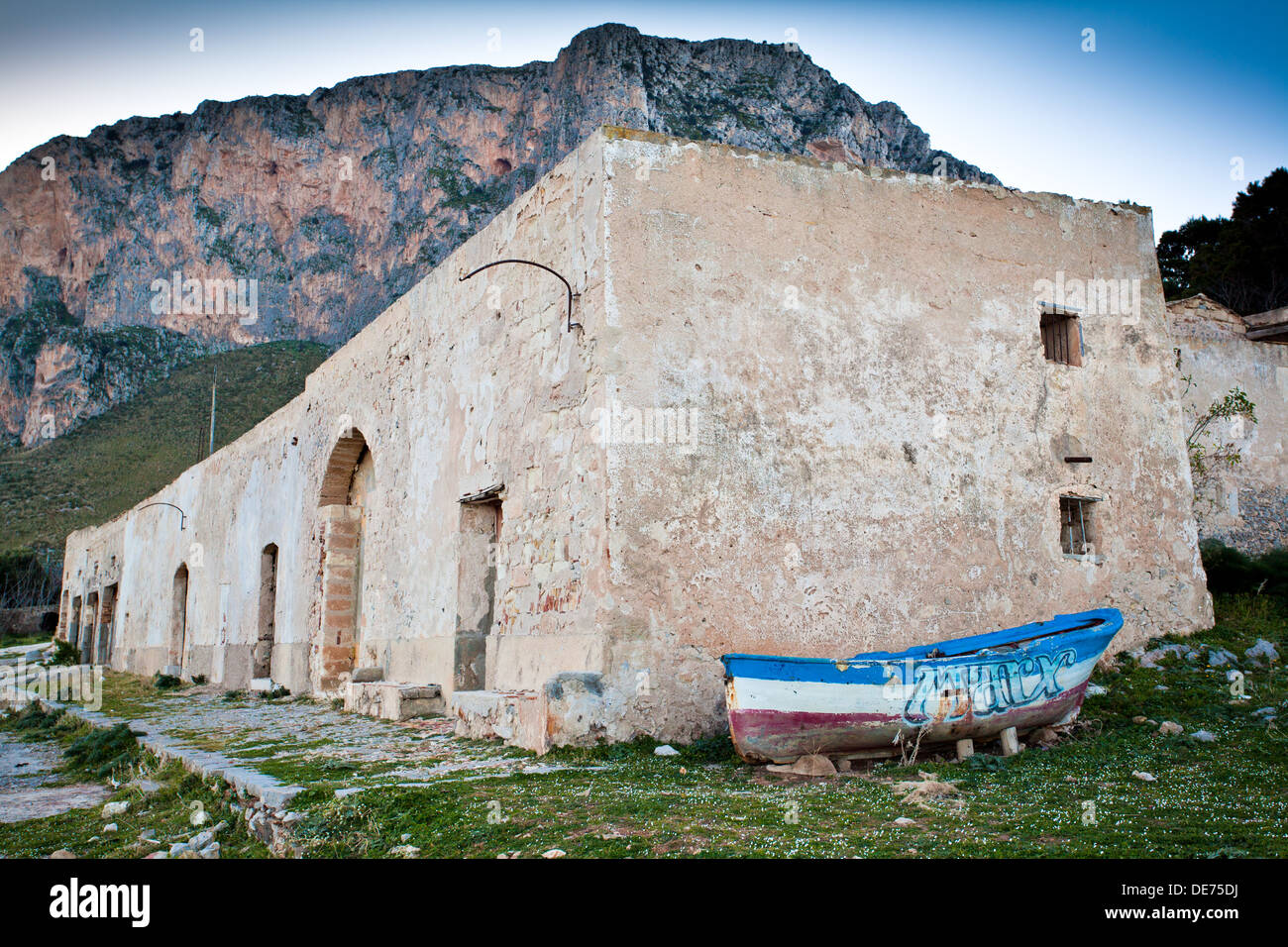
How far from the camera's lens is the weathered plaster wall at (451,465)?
7680mm

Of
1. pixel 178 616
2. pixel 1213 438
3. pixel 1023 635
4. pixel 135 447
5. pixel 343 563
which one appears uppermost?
pixel 135 447

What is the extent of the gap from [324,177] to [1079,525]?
8437cm

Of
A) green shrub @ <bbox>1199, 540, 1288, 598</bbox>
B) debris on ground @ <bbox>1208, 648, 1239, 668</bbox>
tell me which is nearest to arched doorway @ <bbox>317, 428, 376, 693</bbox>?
debris on ground @ <bbox>1208, 648, 1239, 668</bbox>

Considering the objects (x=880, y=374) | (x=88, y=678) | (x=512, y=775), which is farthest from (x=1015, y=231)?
(x=88, y=678)

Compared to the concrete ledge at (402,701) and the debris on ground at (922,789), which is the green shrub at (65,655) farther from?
the debris on ground at (922,789)

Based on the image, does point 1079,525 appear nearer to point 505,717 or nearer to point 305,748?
point 505,717

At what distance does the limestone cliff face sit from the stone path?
62.7 meters

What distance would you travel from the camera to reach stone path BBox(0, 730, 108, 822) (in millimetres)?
6324

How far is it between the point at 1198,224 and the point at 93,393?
203ft

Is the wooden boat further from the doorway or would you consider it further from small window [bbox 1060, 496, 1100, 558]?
the doorway

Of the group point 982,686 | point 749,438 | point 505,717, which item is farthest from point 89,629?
point 982,686

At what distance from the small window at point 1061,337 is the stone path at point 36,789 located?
9.21 m

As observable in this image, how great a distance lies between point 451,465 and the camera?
387 inches
